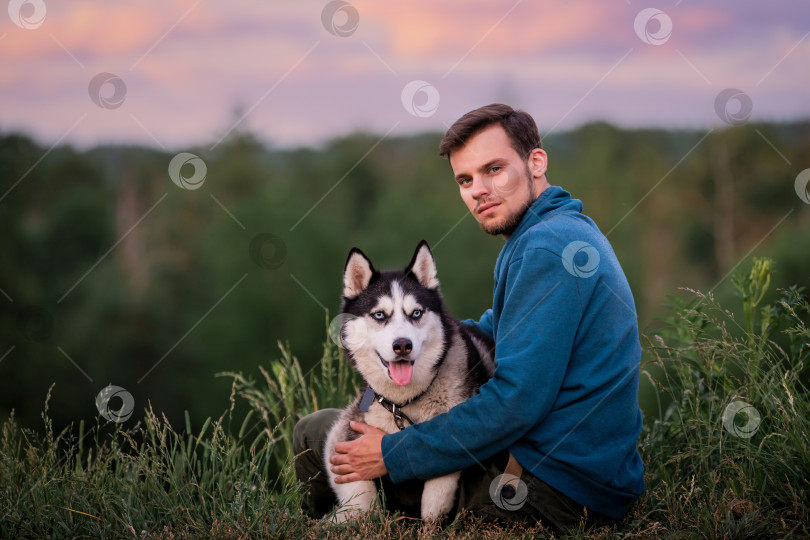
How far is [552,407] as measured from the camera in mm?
3201

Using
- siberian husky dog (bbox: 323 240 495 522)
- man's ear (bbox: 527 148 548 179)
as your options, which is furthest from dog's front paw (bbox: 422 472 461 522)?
man's ear (bbox: 527 148 548 179)

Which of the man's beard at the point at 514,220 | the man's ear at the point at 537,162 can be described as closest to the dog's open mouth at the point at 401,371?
the man's beard at the point at 514,220

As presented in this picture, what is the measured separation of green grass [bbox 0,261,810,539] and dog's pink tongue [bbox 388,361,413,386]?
664 millimetres

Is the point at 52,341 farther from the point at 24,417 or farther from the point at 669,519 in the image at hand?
the point at 669,519

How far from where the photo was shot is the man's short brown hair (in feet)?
12.2

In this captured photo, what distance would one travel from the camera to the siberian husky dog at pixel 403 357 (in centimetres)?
358

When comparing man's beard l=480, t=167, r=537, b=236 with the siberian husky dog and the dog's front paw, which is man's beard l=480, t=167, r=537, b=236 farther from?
the dog's front paw

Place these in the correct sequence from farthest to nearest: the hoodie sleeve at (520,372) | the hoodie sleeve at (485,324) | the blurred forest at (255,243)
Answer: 1. the blurred forest at (255,243)
2. the hoodie sleeve at (485,324)
3. the hoodie sleeve at (520,372)

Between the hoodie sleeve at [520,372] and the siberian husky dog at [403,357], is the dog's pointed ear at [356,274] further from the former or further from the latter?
the hoodie sleeve at [520,372]

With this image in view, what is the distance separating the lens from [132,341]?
39688 millimetres

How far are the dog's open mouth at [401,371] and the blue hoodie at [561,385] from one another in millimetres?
349

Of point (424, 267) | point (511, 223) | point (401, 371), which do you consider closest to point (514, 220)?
point (511, 223)

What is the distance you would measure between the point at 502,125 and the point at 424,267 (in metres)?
0.99

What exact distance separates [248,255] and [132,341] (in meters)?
9.26
